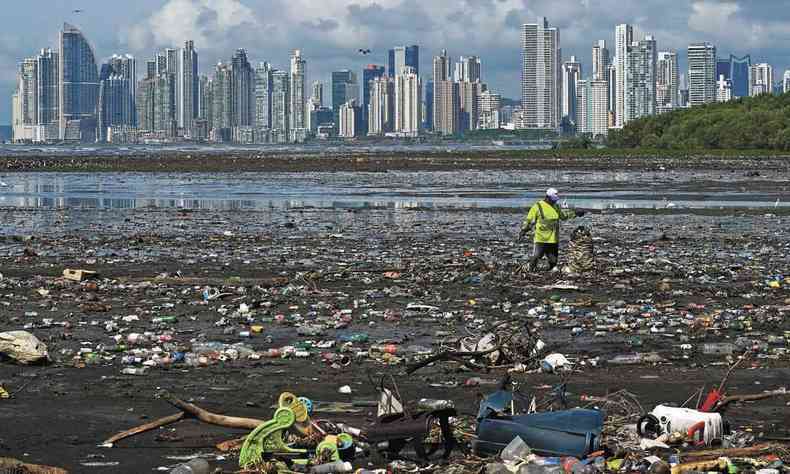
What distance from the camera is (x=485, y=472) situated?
8.84 m

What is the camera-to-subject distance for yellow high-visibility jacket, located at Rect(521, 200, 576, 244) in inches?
810

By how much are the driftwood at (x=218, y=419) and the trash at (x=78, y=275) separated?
1030 cm

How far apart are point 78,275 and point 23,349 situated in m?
7.13

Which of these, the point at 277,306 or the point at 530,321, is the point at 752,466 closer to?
the point at 530,321

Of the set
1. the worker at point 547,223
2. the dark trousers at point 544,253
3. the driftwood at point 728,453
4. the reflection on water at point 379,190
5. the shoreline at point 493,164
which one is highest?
the shoreline at point 493,164

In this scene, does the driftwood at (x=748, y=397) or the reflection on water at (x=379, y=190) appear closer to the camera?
the driftwood at (x=748, y=397)

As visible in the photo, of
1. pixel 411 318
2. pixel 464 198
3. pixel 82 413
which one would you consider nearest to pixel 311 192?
pixel 464 198

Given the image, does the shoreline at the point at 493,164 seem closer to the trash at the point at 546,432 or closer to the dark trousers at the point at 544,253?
the dark trousers at the point at 544,253

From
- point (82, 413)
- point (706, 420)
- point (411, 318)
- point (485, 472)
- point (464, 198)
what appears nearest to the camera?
point (485, 472)

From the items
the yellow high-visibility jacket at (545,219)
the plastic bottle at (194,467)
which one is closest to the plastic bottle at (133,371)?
the plastic bottle at (194,467)

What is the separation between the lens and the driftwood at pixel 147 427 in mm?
10000

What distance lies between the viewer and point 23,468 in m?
8.88

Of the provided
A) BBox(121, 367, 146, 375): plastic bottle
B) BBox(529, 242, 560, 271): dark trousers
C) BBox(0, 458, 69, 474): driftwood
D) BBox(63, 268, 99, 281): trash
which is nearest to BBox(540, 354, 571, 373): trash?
BBox(121, 367, 146, 375): plastic bottle

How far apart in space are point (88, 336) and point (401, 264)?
857 cm
